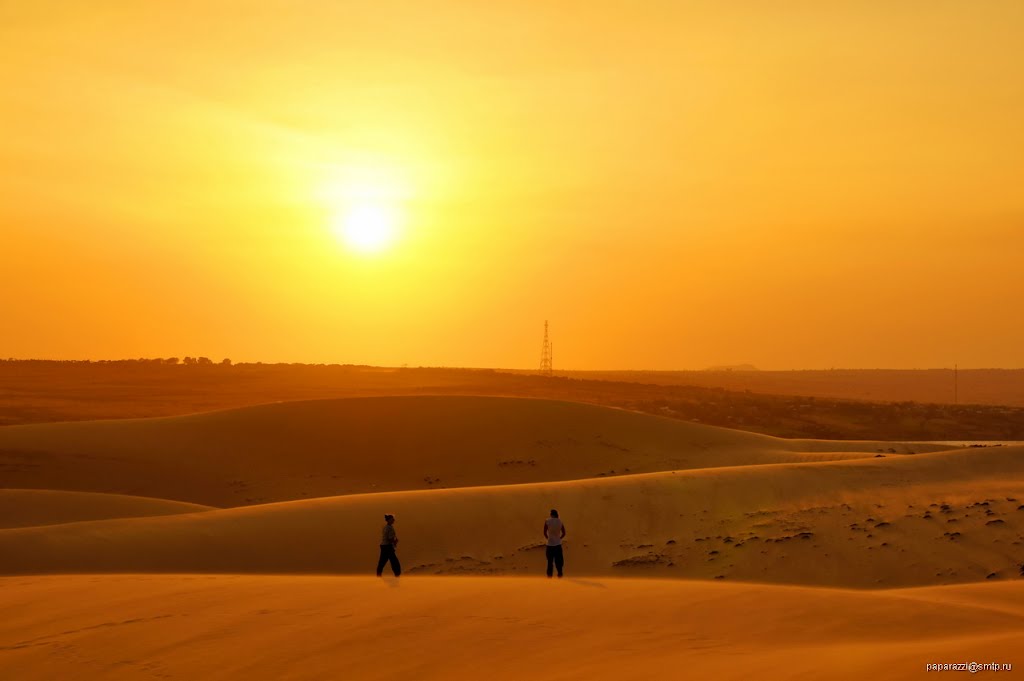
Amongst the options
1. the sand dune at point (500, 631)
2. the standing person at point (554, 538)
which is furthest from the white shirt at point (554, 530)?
the sand dune at point (500, 631)

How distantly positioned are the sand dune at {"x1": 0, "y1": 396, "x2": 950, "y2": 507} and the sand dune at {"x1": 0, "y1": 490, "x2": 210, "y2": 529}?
20.6 ft

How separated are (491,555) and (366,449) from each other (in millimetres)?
16772

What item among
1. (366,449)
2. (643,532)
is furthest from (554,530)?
(366,449)

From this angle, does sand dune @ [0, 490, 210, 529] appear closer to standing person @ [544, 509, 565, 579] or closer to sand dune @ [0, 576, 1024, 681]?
sand dune @ [0, 576, 1024, 681]

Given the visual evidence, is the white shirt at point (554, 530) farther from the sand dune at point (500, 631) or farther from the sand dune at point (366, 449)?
the sand dune at point (366, 449)

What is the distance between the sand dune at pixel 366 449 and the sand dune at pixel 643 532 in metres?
9.73

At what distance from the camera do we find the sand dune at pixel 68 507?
2064 centimetres

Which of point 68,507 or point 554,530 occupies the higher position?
point 554,530

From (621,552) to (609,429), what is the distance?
732 inches

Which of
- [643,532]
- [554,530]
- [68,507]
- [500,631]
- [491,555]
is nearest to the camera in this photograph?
[500,631]

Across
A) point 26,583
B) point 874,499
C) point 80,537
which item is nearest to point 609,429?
point 874,499

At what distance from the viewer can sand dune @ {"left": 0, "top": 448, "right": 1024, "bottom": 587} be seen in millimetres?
16188

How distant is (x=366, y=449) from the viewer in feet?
110

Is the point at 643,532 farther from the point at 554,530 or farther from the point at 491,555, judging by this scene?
the point at 554,530
